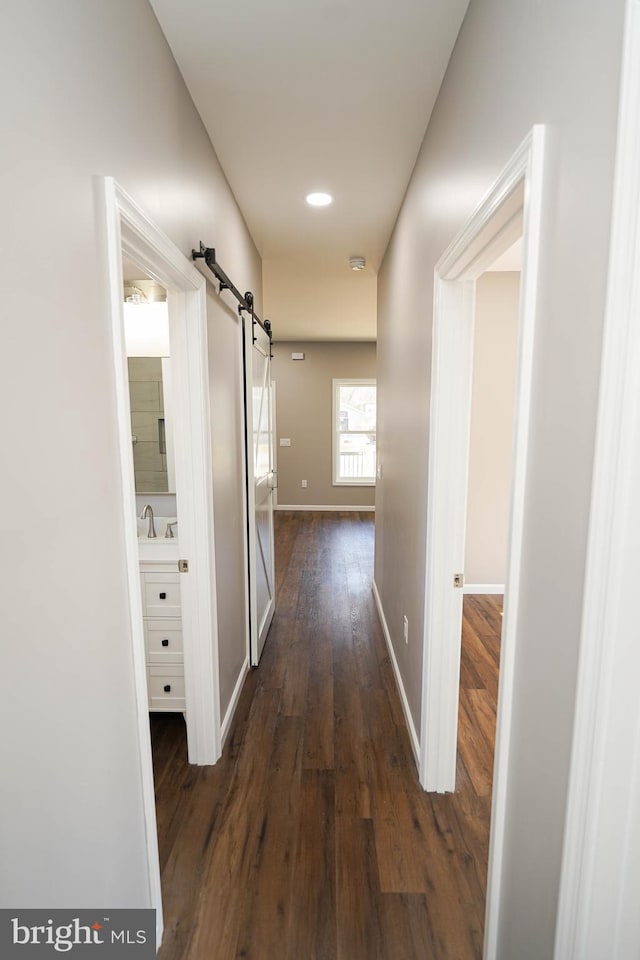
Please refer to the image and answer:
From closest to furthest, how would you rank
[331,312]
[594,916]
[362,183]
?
1. [594,916]
2. [362,183]
3. [331,312]

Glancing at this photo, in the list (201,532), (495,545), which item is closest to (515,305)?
(495,545)

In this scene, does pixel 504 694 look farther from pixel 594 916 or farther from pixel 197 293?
pixel 197 293

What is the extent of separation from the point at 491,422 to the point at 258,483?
214cm

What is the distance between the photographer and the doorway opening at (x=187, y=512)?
129 cm

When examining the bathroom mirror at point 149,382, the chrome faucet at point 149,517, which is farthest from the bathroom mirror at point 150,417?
the chrome faucet at point 149,517

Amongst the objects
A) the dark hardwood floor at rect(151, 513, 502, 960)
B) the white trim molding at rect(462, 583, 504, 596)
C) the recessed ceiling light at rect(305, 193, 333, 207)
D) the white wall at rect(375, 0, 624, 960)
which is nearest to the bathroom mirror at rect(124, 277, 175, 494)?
the recessed ceiling light at rect(305, 193, 333, 207)

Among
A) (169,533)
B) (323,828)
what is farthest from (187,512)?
(323,828)

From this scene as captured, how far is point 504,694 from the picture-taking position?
1103 mm

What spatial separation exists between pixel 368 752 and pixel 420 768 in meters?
0.28

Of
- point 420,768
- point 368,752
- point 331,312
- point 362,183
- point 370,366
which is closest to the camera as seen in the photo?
point 420,768

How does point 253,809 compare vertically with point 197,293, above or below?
below

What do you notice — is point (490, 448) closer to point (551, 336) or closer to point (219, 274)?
point (219, 274)

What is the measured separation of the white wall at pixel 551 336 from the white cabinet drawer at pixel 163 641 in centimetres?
162

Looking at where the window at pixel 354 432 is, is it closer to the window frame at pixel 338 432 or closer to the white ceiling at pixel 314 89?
the window frame at pixel 338 432
